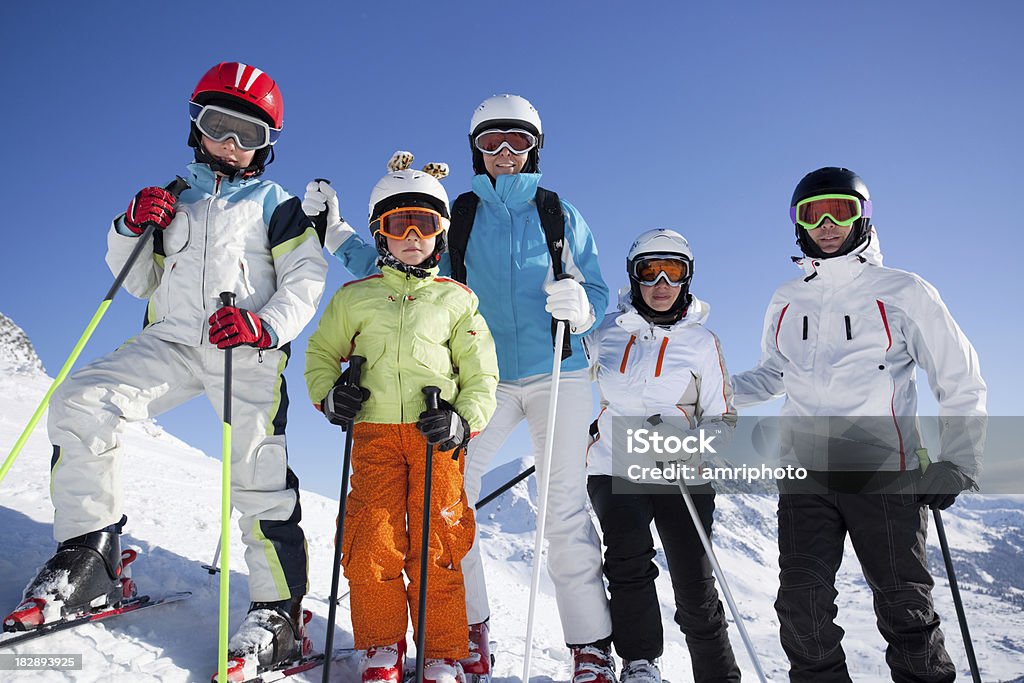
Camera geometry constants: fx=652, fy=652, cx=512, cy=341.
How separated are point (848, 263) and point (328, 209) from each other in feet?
11.4

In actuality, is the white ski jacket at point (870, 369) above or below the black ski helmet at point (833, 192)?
below

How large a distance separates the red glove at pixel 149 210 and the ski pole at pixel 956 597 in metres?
4.62

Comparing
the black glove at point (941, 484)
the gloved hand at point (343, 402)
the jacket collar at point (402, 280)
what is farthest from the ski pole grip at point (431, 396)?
the black glove at point (941, 484)

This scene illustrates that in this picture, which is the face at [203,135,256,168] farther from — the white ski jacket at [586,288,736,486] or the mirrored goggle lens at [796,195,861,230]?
the mirrored goggle lens at [796,195,861,230]

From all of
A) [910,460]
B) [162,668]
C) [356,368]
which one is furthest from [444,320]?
[910,460]

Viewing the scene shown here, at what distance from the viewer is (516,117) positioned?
460cm

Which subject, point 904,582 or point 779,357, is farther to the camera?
point 779,357

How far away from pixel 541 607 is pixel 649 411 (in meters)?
3.69

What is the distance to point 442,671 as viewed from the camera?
3311 mm

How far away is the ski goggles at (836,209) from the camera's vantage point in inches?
165

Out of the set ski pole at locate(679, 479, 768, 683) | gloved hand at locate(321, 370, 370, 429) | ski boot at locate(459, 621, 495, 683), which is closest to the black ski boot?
ski boot at locate(459, 621, 495, 683)

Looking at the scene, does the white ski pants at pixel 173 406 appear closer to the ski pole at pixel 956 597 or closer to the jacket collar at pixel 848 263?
the jacket collar at pixel 848 263

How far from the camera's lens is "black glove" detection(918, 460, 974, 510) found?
11.3ft

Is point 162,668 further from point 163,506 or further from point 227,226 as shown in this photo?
point 163,506
